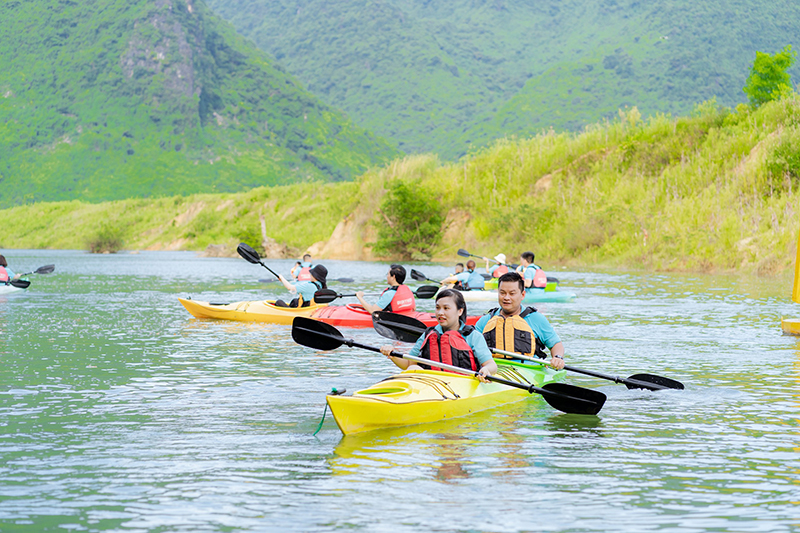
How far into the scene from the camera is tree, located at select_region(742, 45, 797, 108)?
3694cm

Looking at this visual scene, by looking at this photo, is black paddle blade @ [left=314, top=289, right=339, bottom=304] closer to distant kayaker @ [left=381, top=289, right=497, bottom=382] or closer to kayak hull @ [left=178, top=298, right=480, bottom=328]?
A: kayak hull @ [left=178, top=298, right=480, bottom=328]

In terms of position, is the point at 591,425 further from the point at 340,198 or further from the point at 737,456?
the point at 340,198

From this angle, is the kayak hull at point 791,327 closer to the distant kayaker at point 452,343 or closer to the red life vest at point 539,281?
the red life vest at point 539,281

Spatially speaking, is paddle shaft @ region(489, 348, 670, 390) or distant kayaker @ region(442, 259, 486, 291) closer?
paddle shaft @ region(489, 348, 670, 390)

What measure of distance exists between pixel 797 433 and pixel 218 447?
4.40 meters

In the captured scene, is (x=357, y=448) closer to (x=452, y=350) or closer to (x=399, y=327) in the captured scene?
(x=452, y=350)

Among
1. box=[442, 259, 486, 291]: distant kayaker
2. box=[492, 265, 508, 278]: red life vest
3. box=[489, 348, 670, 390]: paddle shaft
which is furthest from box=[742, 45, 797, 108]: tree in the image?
box=[489, 348, 670, 390]: paddle shaft

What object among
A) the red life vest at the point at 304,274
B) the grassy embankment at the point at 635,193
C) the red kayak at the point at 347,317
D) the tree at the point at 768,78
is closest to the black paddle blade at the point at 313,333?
the red kayak at the point at 347,317

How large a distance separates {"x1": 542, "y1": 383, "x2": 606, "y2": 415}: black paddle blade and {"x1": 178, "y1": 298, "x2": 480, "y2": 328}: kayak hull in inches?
286

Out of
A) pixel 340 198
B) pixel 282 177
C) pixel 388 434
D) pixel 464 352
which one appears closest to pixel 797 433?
Answer: pixel 464 352

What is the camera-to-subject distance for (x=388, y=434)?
6457 mm

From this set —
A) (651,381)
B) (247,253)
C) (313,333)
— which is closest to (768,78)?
(247,253)

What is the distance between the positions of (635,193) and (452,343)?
1171 inches

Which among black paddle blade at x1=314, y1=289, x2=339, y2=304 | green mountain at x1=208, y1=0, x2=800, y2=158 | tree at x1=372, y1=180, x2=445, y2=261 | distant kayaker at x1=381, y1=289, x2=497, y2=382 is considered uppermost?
green mountain at x1=208, y1=0, x2=800, y2=158
